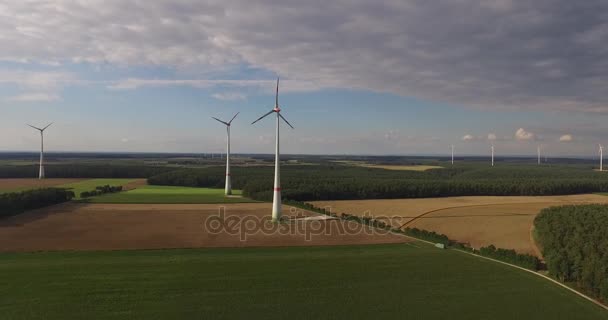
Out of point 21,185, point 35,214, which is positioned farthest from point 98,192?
point 35,214

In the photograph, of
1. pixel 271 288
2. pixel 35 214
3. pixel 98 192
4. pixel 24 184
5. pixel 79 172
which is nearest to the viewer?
pixel 271 288

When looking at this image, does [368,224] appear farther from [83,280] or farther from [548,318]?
[83,280]

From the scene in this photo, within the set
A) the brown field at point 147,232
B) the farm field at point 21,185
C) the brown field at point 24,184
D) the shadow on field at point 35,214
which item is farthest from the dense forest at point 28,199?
the brown field at point 24,184

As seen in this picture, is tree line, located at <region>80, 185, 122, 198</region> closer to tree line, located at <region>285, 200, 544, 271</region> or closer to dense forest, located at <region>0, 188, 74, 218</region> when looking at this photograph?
dense forest, located at <region>0, 188, 74, 218</region>

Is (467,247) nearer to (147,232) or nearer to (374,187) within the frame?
(147,232)

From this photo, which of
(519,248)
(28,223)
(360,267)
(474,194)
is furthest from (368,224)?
(474,194)

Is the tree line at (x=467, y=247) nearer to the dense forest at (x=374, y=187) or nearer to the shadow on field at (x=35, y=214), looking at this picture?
the dense forest at (x=374, y=187)


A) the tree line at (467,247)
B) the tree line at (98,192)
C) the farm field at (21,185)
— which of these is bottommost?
the tree line at (467,247)
